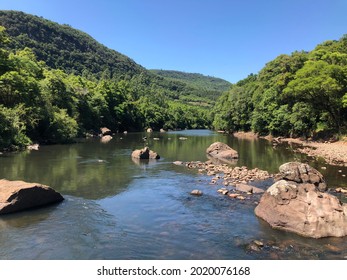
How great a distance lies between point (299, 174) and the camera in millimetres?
24422

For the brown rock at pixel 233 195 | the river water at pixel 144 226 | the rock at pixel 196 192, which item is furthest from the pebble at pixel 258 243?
the rock at pixel 196 192

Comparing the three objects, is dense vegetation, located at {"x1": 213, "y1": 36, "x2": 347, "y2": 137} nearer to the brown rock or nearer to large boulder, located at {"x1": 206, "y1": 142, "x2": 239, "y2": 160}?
large boulder, located at {"x1": 206, "y1": 142, "x2": 239, "y2": 160}

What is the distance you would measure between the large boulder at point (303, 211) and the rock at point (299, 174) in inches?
171

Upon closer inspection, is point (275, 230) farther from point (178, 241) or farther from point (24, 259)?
point (24, 259)

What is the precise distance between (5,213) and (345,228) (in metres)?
18.2

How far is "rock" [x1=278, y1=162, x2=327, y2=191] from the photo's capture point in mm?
23958

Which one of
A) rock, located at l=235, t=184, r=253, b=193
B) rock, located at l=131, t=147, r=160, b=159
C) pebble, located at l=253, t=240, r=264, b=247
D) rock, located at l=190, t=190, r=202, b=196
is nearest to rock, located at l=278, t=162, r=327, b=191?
rock, located at l=235, t=184, r=253, b=193

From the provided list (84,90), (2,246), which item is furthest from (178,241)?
(84,90)

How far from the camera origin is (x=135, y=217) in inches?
773

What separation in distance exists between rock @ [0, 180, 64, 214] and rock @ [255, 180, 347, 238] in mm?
13019

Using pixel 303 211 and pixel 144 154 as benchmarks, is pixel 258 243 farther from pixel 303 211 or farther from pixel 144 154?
pixel 144 154

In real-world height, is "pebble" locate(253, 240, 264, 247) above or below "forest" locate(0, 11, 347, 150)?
below

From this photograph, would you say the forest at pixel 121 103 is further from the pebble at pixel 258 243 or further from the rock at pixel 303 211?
the pebble at pixel 258 243
